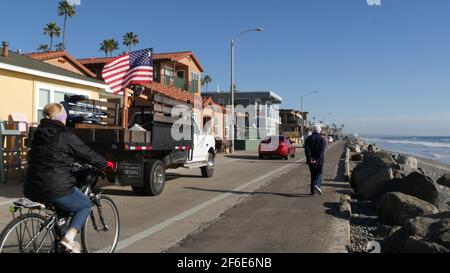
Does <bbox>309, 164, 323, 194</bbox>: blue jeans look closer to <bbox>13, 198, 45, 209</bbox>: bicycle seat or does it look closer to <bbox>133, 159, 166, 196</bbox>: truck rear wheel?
<bbox>133, 159, 166, 196</bbox>: truck rear wheel

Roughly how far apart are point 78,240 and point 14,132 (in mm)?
9257

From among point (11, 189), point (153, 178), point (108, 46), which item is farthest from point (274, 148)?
point (108, 46)

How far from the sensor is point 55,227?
4.89 meters

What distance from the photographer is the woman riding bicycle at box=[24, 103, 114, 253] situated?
4.61 meters

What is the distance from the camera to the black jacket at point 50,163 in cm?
461

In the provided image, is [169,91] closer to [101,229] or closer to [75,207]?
[101,229]

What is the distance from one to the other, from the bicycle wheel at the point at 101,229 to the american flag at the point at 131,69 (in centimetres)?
780

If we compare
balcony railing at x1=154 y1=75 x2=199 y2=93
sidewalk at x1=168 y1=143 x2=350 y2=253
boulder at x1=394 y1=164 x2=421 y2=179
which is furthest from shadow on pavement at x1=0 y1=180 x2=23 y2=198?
balcony railing at x1=154 y1=75 x2=199 y2=93

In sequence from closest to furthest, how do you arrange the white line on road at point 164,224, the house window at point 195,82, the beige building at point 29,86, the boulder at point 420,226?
1. the white line on road at point 164,224
2. the boulder at point 420,226
3. the beige building at point 29,86
4. the house window at point 195,82

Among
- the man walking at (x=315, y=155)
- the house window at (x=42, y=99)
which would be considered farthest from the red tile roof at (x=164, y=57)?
the man walking at (x=315, y=155)

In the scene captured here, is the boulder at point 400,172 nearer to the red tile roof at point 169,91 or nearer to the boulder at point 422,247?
the boulder at point 422,247

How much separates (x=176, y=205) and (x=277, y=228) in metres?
3.00
